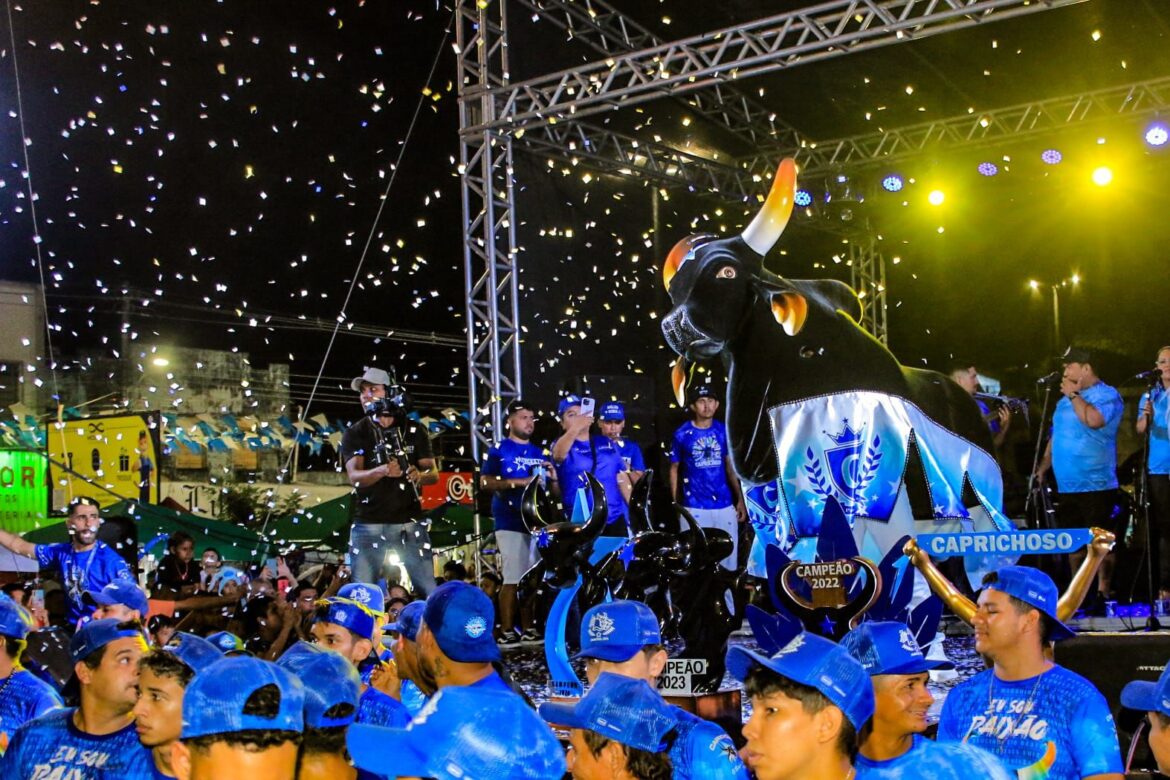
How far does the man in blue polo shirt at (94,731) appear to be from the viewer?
344 cm

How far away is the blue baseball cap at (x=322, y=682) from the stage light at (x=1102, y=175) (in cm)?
1160

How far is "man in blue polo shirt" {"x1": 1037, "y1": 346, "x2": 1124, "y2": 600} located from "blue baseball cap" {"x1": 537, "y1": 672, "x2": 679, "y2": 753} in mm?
6328

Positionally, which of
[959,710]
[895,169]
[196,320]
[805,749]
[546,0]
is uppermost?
[546,0]

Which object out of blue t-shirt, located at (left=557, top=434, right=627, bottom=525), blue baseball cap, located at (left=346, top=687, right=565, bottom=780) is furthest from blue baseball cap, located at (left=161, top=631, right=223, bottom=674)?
blue t-shirt, located at (left=557, top=434, right=627, bottom=525)

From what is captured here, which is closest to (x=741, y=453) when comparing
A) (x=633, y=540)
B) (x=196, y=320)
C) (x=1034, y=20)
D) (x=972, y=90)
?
(x=633, y=540)

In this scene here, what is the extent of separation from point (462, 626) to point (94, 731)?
135 centimetres

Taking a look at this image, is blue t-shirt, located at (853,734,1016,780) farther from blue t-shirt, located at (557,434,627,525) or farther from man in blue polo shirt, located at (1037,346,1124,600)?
man in blue polo shirt, located at (1037,346,1124,600)

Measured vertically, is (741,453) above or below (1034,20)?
below

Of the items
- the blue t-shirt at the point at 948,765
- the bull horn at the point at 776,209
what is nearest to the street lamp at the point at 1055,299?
the bull horn at the point at 776,209

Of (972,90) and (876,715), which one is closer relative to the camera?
(876,715)

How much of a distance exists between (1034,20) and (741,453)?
4952 mm

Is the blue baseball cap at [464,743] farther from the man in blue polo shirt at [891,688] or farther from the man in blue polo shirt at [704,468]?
the man in blue polo shirt at [704,468]

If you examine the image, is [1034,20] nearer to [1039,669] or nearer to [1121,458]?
[1121,458]

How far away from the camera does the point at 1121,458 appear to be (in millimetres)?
14391
